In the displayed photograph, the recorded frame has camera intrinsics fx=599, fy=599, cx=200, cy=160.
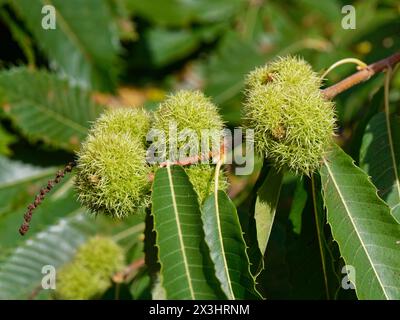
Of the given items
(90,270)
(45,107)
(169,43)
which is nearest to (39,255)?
(90,270)

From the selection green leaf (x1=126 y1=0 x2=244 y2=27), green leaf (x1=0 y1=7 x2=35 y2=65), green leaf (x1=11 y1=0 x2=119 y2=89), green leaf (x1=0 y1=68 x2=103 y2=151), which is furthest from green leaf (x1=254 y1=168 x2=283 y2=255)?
green leaf (x1=126 y1=0 x2=244 y2=27)

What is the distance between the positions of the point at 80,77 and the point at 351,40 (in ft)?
4.45

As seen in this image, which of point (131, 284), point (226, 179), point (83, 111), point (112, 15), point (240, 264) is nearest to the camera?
point (240, 264)

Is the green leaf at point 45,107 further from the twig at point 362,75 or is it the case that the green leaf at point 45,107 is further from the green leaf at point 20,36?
the twig at point 362,75

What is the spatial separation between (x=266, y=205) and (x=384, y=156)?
401mm

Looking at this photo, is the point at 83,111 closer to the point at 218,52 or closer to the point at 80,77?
the point at 80,77

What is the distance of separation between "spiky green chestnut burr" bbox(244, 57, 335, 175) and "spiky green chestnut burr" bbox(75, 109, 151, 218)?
11.6 inches

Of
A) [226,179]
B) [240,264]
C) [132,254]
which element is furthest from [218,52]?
[240,264]

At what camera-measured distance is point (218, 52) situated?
124 inches

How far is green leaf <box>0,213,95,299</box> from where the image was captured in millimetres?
2236

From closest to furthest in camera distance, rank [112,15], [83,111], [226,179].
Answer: [226,179], [83,111], [112,15]

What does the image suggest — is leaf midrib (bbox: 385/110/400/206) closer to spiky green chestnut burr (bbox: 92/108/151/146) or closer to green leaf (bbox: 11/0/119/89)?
spiky green chestnut burr (bbox: 92/108/151/146)

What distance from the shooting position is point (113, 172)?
4.60 ft

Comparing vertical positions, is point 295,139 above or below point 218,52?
below
